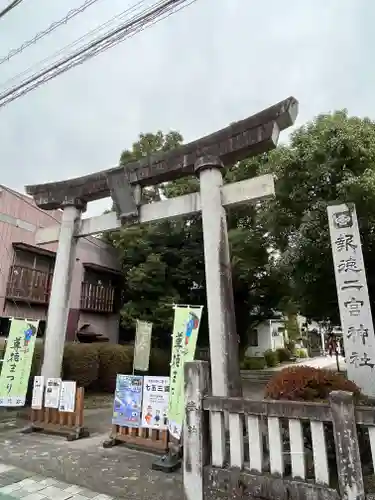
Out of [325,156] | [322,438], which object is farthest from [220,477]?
[325,156]

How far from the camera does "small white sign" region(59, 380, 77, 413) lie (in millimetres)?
7000

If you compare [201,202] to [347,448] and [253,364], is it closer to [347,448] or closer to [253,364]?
[347,448]

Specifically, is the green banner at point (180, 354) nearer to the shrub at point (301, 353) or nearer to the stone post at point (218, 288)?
the stone post at point (218, 288)

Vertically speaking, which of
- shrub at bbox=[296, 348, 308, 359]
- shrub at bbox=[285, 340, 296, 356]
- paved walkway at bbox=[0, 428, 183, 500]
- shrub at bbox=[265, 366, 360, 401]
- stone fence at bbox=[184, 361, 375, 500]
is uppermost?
shrub at bbox=[285, 340, 296, 356]

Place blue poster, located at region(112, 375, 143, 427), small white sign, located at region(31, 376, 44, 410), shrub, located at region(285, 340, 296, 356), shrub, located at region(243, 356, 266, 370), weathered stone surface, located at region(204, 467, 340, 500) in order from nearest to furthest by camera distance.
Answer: weathered stone surface, located at region(204, 467, 340, 500) < blue poster, located at region(112, 375, 143, 427) < small white sign, located at region(31, 376, 44, 410) < shrub, located at region(243, 356, 266, 370) < shrub, located at region(285, 340, 296, 356)

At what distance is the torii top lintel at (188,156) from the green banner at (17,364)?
3292 mm

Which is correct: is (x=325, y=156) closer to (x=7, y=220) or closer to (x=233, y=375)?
(x=233, y=375)

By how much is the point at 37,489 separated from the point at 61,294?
452 centimetres

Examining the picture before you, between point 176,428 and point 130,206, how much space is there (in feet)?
15.6

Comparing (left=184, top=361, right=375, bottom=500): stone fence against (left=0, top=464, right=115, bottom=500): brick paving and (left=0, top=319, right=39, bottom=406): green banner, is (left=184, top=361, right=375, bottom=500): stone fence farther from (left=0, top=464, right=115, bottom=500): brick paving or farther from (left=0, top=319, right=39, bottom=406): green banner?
(left=0, top=319, right=39, bottom=406): green banner

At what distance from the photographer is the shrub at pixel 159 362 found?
1438 cm

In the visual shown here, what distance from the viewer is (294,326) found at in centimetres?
3841

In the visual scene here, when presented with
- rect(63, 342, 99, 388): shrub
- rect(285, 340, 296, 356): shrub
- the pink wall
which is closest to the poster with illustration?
rect(63, 342, 99, 388): shrub

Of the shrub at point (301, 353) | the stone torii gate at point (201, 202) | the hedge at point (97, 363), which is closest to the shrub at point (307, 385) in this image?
the stone torii gate at point (201, 202)
